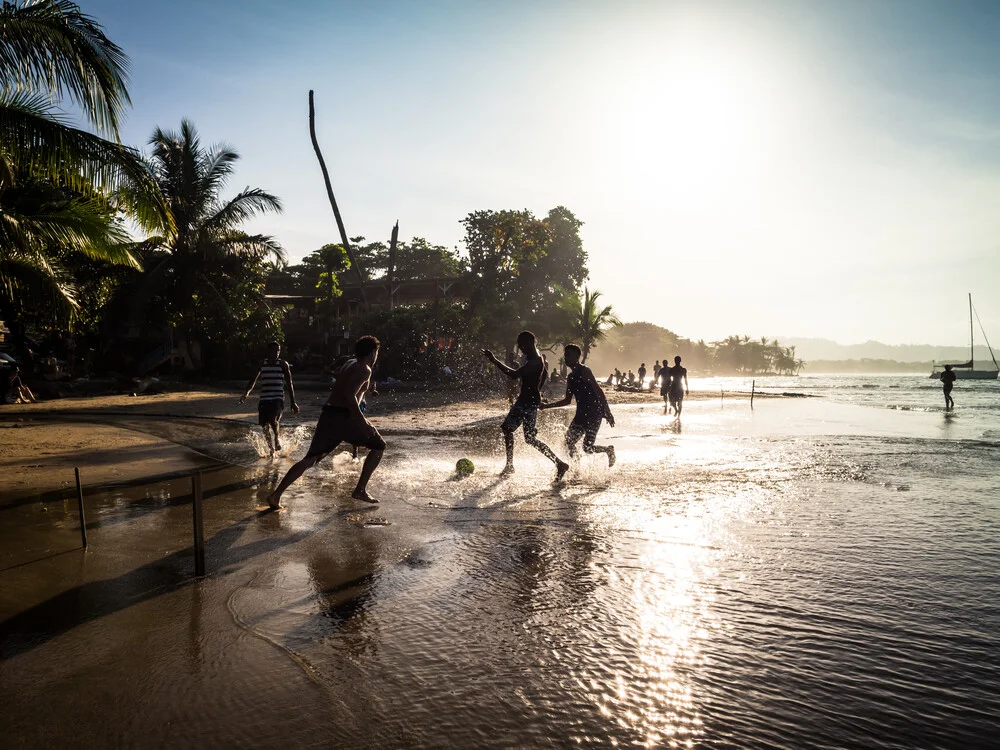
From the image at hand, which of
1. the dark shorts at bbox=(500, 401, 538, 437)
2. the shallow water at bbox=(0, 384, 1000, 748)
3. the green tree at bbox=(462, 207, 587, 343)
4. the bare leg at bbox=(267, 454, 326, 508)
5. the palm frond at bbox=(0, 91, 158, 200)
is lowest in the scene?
the shallow water at bbox=(0, 384, 1000, 748)

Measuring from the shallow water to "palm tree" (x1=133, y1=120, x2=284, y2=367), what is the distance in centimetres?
2020

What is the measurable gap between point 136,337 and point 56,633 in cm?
3306

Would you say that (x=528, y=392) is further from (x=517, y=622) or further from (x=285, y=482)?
(x=517, y=622)

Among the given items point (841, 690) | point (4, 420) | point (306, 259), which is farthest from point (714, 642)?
point (306, 259)

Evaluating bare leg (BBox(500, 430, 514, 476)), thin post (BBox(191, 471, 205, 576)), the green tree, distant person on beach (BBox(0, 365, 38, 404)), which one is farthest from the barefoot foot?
the green tree

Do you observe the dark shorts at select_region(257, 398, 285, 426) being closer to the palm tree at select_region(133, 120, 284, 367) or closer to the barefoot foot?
the barefoot foot

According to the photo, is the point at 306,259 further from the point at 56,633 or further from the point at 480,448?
Answer: the point at 56,633

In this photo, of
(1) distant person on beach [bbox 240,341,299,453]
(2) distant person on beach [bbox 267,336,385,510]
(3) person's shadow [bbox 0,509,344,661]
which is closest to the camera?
(3) person's shadow [bbox 0,509,344,661]

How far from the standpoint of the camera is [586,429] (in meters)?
8.92

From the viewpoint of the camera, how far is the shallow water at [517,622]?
264cm

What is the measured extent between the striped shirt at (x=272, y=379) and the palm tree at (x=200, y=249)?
55.8ft

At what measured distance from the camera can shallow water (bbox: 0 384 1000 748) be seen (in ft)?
8.67

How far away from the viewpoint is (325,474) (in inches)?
351

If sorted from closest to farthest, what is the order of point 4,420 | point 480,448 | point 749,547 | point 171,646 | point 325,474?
point 171,646
point 749,547
point 325,474
point 480,448
point 4,420
